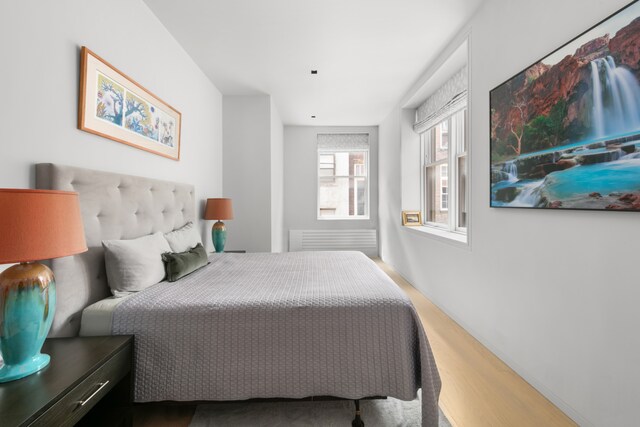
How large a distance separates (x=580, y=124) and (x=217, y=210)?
317cm

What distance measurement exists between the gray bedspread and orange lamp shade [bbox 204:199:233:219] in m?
1.90

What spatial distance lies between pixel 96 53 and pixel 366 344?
2.29 m

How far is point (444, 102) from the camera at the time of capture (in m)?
3.41

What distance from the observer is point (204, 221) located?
3574 mm

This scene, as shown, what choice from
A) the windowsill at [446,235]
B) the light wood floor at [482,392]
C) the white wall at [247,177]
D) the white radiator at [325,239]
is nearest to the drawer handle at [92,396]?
the light wood floor at [482,392]

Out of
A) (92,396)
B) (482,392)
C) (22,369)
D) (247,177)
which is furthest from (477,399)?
(247,177)

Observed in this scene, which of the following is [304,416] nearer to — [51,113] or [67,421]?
[67,421]

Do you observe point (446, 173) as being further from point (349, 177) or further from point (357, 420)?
point (357, 420)

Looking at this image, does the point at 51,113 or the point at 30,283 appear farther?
the point at 51,113

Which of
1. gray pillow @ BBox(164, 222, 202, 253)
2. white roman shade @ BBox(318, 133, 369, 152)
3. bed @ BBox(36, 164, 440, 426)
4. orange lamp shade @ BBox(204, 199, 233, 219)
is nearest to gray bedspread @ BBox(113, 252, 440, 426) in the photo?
bed @ BBox(36, 164, 440, 426)

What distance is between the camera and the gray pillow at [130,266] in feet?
5.56

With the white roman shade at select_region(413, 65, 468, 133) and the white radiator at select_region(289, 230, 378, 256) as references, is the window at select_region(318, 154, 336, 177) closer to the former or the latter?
the white radiator at select_region(289, 230, 378, 256)

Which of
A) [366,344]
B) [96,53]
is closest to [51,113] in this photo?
[96,53]

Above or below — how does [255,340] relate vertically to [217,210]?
below
